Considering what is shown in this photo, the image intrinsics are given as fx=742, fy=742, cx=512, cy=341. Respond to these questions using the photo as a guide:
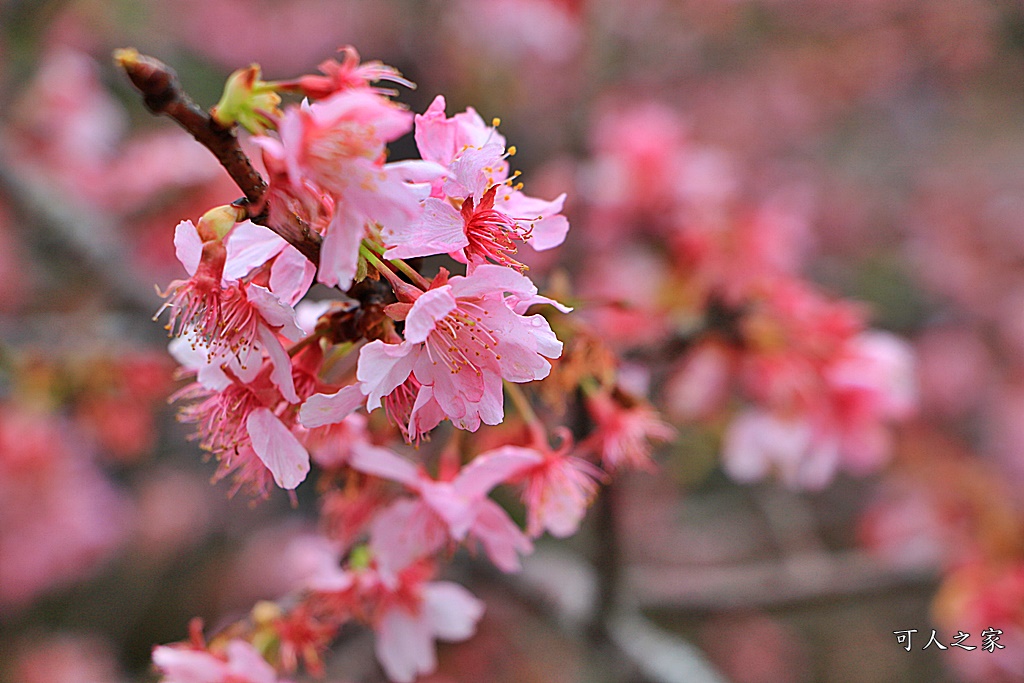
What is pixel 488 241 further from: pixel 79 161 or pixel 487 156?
pixel 79 161

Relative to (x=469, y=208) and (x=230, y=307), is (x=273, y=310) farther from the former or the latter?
(x=469, y=208)

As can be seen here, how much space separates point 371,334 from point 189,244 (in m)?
0.14

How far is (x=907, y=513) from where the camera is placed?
6.83ft

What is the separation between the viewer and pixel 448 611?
0.86 meters

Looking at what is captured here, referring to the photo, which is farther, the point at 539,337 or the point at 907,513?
the point at 907,513

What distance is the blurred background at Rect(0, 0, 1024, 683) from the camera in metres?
1.51

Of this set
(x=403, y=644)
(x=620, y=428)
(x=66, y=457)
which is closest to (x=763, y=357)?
(x=620, y=428)

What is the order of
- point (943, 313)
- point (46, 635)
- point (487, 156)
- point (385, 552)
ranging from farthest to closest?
point (943, 313), point (46, 635), point (385, 552), point (487, 156)

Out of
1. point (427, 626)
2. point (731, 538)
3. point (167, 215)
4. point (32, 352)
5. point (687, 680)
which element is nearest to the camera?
point (427, 626)

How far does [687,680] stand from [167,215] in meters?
1.68

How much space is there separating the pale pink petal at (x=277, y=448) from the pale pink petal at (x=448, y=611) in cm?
34

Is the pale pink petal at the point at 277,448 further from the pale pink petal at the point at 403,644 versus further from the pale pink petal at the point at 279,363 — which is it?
the pale pink petal at the point at 403,644

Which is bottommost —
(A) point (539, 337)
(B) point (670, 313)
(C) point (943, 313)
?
(A) point (539, 337)

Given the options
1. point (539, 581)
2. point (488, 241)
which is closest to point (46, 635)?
point (539, 581)
